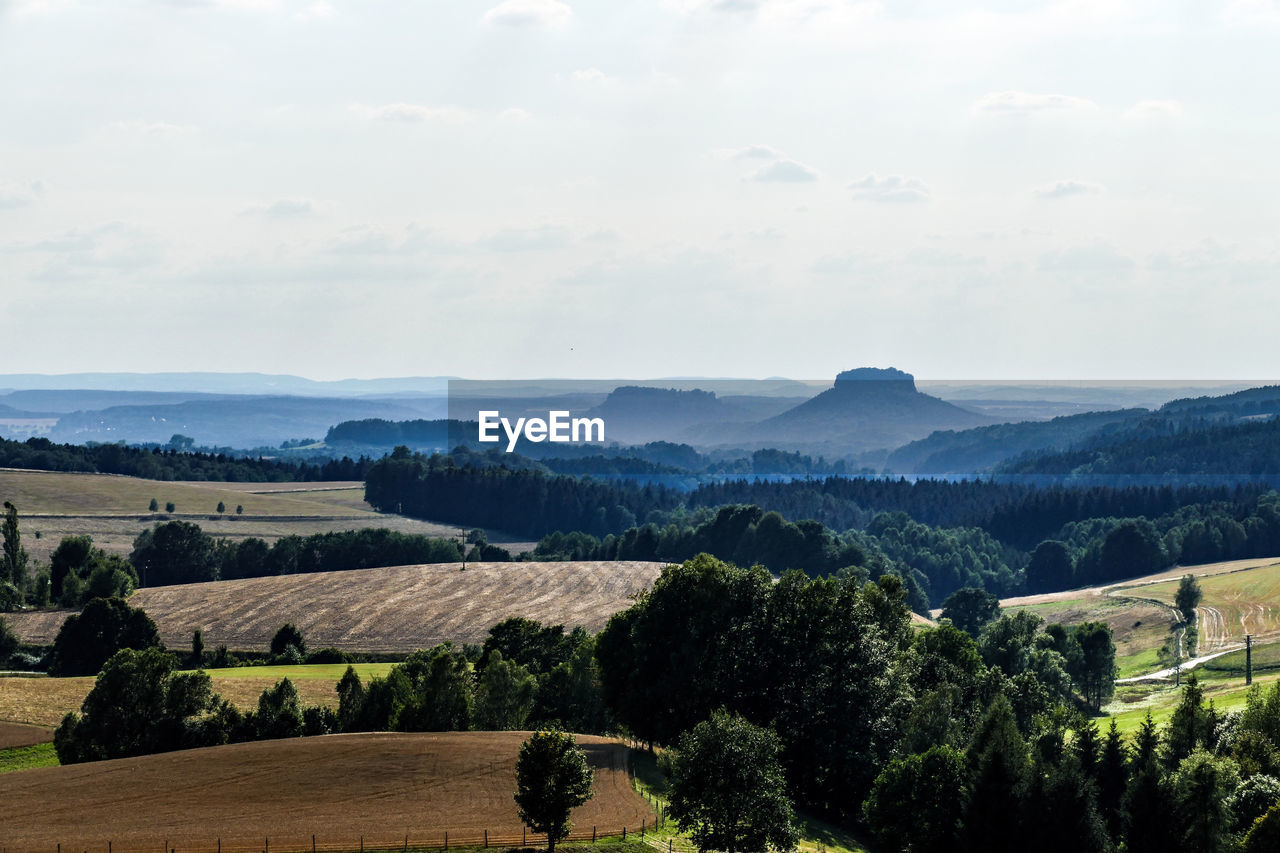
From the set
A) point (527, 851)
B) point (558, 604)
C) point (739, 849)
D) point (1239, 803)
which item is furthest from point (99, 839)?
point (558, 604)

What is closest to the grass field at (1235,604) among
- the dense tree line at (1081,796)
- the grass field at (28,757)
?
the dense tree line at (1081,796)

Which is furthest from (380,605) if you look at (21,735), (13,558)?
(21,735)

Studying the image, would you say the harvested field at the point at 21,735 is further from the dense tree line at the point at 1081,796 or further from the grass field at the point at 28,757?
the dense tree line at the point at 1081,796

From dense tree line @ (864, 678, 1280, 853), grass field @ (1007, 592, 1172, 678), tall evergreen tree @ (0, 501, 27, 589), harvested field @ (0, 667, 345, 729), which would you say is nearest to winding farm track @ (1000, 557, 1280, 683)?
grass field @ (1007, 592, 1172, 678)

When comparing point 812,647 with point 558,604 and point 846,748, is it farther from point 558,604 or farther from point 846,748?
point 558,604

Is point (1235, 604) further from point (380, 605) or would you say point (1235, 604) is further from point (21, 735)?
point (21, 735)
